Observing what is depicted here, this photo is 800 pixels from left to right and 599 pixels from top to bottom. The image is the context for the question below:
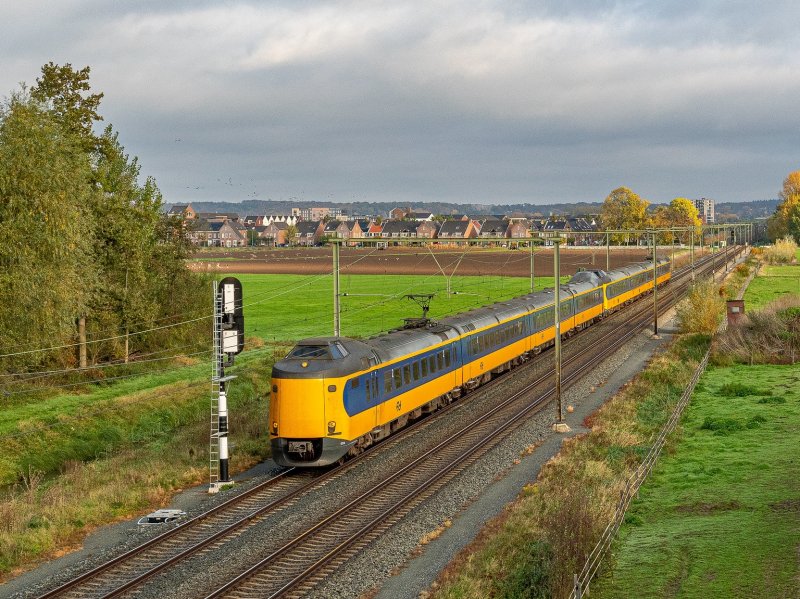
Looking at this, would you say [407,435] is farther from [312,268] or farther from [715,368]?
[312,268]

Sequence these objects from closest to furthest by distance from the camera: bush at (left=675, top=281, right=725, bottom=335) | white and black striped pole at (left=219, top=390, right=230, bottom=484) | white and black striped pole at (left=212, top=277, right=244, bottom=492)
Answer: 1. white and black striped pole at (left=219, top=390, right=230, bottom=484)
2. white and black striped pole at (left=212, top=277, right=244, bottom=492)
3. bush at (left=675, top=281, right=725, bottom=335)

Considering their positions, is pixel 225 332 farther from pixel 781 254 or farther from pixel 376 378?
pixel 781 254

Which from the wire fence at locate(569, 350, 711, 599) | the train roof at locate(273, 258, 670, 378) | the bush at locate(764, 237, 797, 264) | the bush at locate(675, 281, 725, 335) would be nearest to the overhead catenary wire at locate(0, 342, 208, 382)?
the train roof at locate(273, 258, 670, 378)

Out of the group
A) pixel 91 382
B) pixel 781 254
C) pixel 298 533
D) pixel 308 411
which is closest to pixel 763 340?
pixel 308 411

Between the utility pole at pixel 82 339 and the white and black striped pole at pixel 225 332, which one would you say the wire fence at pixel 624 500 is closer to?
the white and black striped pole at pixel 225 332

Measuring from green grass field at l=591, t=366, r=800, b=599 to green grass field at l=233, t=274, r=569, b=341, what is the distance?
2260 centimetres

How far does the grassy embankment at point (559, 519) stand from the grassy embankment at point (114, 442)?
993cm

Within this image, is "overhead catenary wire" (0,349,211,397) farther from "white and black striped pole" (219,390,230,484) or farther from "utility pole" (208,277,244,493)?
"white and black striped pole" (219,390,230,484)

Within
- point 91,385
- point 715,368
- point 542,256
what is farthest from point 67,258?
point 542,256

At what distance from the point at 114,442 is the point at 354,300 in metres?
56.1

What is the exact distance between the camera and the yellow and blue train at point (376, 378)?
83.1ft

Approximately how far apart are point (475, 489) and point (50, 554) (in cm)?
1145

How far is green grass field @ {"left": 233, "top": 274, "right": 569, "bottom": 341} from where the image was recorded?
71.1 m

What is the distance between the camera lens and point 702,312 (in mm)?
58062
